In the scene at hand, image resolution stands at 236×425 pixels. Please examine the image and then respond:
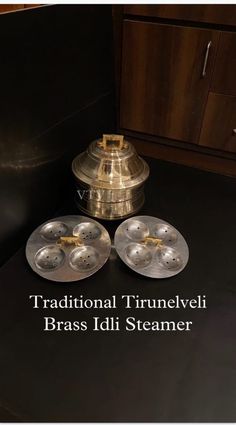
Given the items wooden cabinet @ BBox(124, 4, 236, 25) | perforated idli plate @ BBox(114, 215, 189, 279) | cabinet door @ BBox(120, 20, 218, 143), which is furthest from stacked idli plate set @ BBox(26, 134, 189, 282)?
wooden cabinet @ BBox(124, 4, 236, 25)

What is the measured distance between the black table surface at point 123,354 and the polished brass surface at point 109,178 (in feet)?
0.52

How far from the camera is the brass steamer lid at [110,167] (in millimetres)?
761

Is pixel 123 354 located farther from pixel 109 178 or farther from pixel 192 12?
pixel 192 12

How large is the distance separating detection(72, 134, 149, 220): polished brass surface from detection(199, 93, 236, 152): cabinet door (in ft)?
0.99

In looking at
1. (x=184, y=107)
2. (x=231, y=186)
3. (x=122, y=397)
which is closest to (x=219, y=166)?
(x=231, y=186)

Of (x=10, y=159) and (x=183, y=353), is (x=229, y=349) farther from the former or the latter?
(x=10, y=159)

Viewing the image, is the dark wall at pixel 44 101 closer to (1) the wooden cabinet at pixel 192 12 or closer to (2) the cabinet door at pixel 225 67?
(1) the wooden cabinet at pixel 192 12

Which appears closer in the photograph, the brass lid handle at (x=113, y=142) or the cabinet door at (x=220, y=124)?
the brass lid handle at (x=113, y=142)

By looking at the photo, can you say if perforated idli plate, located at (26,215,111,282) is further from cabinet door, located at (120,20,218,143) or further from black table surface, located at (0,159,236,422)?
cabinet door, located at (120,20,218,143)

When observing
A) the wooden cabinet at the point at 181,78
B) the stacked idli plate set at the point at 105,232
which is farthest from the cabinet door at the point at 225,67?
the stacked idli plate set at the point at 105,232

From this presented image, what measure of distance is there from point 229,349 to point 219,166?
0.64 meters

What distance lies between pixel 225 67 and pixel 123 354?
78cm

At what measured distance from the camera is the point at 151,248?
0.71 m

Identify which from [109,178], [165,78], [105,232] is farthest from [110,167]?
[165,78]
